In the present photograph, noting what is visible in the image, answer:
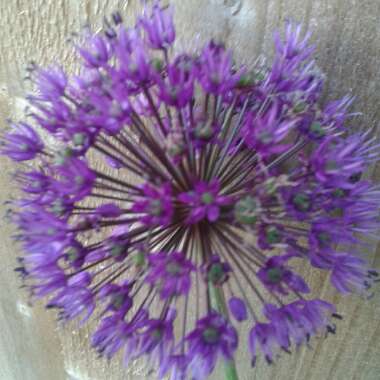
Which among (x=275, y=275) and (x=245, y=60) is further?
(x=245, y=60)

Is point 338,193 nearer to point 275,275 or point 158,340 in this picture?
→ point 275,275

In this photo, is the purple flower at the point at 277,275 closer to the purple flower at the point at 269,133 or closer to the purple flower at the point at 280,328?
the purple flower at the point at 280,328

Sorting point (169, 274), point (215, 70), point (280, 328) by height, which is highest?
point (215, 70)

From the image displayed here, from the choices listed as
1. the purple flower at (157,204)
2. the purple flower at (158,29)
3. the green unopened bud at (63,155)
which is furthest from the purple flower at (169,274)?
the purple flower at (158,29)

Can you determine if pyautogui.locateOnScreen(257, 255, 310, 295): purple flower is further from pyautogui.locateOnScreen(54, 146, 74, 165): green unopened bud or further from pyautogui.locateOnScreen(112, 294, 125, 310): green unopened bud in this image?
pyautogui.locateOnScreen(54, 146, 74, 165): green unopened bud

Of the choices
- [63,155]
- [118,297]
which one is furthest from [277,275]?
[63,155]

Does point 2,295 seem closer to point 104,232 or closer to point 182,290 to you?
point 104,232

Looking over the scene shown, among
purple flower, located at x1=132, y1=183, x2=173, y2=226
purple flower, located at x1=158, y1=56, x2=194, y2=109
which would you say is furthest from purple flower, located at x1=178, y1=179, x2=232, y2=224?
purple flower, located at x1=158, y1=56, x2=194, y2=109
